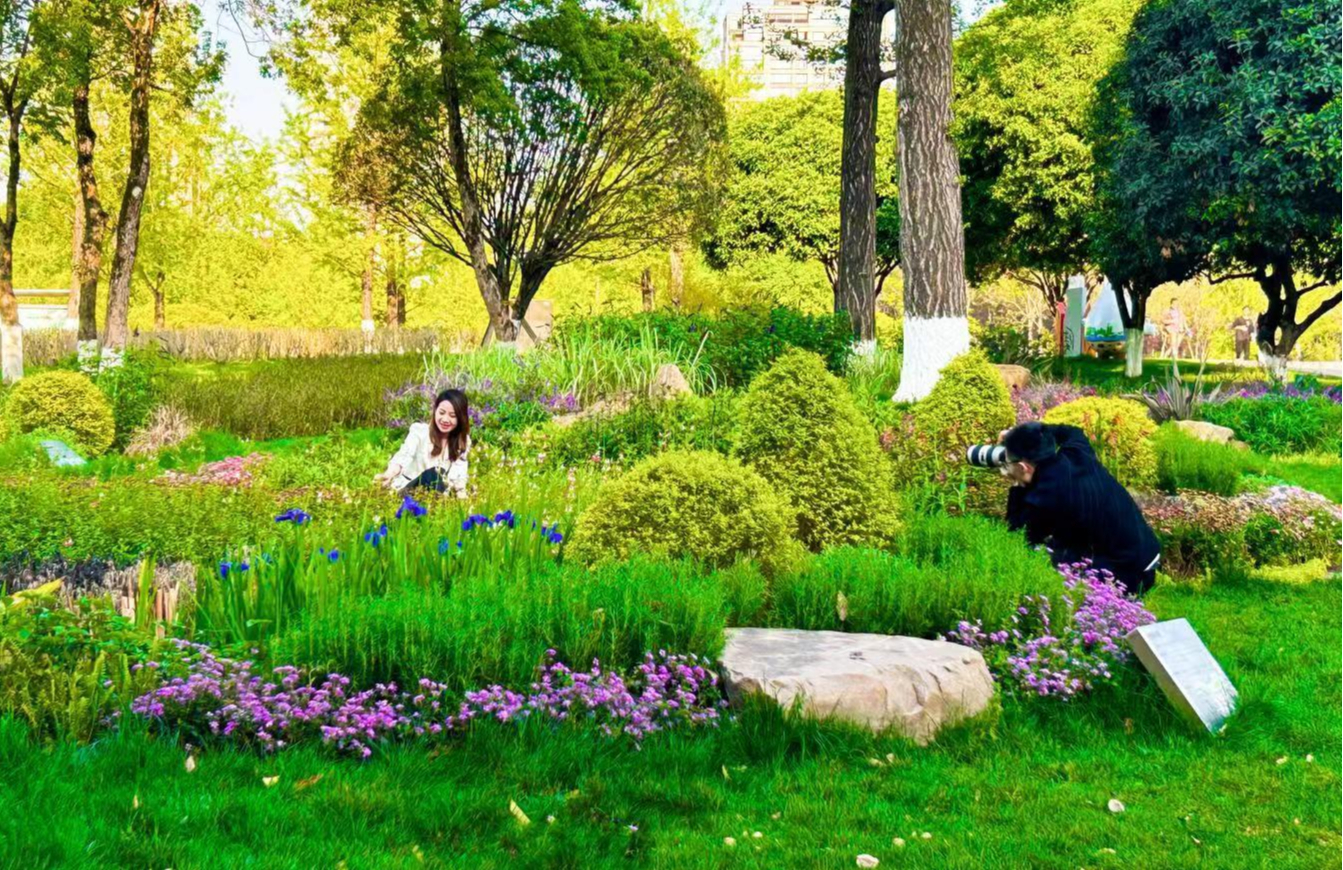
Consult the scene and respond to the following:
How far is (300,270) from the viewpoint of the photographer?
108 ft

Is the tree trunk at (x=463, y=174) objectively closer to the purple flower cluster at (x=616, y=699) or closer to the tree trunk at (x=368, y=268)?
the tree trunk at (x=368, y=268)

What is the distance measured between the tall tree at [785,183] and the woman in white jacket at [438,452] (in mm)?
23990

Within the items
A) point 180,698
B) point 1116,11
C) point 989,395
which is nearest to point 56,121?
point 989,395

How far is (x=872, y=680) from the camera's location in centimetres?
431

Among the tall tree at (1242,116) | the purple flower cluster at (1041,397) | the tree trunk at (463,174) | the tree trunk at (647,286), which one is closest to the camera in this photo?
the purple flower cluster at (1041,397)

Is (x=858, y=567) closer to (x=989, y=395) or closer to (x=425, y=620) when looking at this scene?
(x=425, y=620)

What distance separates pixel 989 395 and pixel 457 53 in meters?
12.7

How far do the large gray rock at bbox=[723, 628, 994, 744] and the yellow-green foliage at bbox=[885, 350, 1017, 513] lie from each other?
350 centimetres

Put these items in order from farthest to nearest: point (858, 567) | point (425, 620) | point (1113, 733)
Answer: point (858, 567)
point (1113, 733)
point (425, 620)

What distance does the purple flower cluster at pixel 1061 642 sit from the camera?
15.8 ft

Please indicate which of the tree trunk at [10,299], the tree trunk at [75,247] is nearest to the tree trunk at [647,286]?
the tree trunk at [75,247]

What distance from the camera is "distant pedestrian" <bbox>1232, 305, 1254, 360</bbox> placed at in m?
44.4

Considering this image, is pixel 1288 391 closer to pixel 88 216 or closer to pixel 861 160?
pixel 861 160

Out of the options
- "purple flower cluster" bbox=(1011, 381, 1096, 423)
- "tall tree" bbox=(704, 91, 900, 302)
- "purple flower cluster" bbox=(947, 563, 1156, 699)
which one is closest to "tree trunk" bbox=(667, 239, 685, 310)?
"tall tree" bbox=(704, 91, 900, 302)
